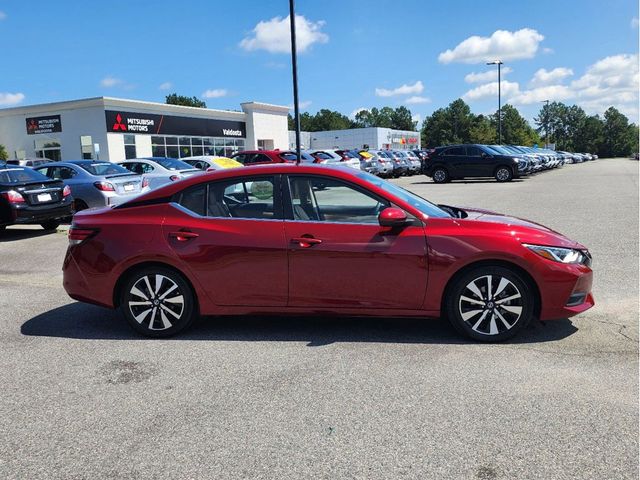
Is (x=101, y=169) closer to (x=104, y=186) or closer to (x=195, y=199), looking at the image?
(x=104, y=186)

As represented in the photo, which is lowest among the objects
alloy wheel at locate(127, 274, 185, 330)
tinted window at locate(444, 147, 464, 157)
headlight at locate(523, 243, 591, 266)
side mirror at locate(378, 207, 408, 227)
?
alloy wheel at locate(127, 274, 185, 330)

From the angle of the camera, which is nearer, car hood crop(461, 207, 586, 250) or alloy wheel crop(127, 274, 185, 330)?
car hood crop(461, 207, 586, 250)

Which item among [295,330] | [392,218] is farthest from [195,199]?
[392,218]

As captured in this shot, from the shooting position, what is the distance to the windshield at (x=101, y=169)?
1355 cm

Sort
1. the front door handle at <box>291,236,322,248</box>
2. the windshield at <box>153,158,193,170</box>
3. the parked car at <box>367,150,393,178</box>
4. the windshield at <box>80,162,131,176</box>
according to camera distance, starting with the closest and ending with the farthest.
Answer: the front door handle at <box>291,236,322,248</box>, the windshield at <box>80,162,131,176</box>, the windshield at <box>153,158,193,170</box>, the parked car at <box>367,150,393,178</box>

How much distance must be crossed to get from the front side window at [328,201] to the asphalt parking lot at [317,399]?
1063 mm

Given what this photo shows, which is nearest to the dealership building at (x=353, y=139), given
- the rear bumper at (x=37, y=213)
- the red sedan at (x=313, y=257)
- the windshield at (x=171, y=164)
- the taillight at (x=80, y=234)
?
the windshield at (x=171, y=164)

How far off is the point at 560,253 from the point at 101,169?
38.4 ft

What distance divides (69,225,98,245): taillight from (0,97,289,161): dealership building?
1135 inches

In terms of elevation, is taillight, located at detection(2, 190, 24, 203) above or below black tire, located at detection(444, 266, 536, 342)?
above

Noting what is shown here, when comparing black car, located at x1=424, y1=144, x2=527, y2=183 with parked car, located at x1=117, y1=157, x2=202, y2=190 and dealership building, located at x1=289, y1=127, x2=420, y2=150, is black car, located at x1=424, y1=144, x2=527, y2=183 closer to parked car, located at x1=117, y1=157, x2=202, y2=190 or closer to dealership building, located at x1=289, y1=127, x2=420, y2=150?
parked car, located at x1=117, y1=157, x2=202, y2=190

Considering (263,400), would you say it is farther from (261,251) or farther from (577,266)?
(577,266)

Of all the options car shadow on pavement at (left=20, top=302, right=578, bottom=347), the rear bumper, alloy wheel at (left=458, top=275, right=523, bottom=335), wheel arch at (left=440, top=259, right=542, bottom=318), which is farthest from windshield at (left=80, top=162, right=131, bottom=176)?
alloy wheel at (left=458, top=275, right=523, bottom=335)

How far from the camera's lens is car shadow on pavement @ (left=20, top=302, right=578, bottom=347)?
497 cm
